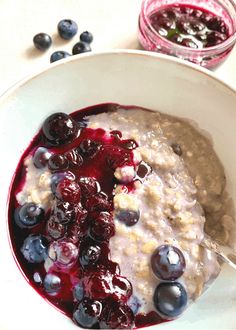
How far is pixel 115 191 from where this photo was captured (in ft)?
4.11

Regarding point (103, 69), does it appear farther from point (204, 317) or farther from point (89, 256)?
point (204, 317)

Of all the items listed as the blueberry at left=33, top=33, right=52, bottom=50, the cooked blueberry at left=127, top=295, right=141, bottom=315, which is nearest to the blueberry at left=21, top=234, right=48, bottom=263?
the cooked blueberry at left=127, top=295, right=141, bottom=315

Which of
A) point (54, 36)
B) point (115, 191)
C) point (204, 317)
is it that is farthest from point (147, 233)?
point (54, 36)

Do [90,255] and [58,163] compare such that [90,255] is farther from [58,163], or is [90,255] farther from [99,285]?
[58,163]

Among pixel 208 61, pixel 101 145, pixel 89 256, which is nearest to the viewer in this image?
pixel 89 256

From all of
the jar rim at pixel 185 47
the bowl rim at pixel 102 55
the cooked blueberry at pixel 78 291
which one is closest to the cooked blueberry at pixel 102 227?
the cooked blueberry at pixel 78 291

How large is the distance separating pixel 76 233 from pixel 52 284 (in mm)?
124

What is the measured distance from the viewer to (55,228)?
1.19 metres

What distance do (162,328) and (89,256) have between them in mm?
228

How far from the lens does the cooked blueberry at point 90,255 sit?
118 cm

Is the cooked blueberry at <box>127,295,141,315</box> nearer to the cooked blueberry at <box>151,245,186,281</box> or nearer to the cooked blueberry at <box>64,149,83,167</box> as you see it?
the cooked blueberry at <box>151,245,186,281</box>

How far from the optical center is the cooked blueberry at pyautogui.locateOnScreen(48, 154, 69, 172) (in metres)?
1.28

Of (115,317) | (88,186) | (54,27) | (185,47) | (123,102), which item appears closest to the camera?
(115,317)

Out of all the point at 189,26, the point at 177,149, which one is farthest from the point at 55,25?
the point at 177,149
